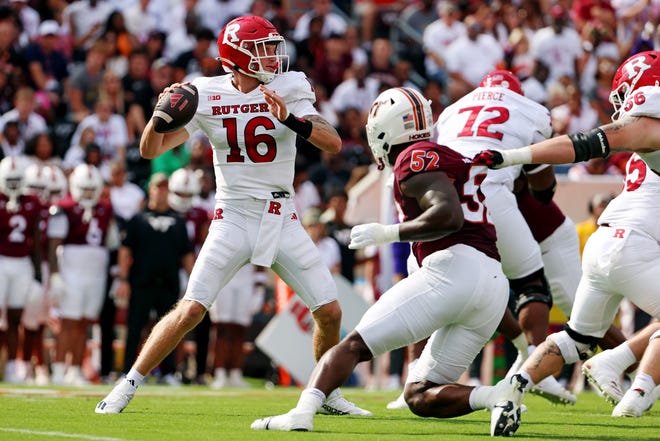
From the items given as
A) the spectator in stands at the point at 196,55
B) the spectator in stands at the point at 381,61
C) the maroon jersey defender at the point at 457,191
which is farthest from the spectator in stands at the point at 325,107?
the maroon jersey defender at the point at 457,191

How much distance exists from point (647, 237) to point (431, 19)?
1237 centimetres

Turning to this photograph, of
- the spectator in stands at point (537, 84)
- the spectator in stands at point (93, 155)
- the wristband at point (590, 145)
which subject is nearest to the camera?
the wristband at point (590, 145)

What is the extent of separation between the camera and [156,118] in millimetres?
6949

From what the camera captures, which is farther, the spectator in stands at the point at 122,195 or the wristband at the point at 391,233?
the spectator in stands at the point at 122,195

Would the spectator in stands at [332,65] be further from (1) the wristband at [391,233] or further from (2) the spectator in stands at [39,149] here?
(1) the wristband at [391,233]

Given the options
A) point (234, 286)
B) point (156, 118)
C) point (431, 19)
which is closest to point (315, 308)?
point (156, 118)

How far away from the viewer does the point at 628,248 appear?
6.58 m

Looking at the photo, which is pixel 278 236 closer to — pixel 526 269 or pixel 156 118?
pixel 156 118

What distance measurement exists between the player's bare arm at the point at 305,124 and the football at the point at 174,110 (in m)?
0.42

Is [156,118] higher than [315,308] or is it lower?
higher

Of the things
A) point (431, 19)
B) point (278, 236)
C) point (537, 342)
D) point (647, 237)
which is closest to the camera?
point (647, 237)

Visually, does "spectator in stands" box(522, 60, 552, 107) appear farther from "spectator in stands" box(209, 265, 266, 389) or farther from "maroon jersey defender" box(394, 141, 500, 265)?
"maroon jersey defender" box(394, 141, 500, 265)

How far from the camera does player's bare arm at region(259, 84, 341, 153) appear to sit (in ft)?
22.2

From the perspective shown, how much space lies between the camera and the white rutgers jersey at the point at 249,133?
721cm
